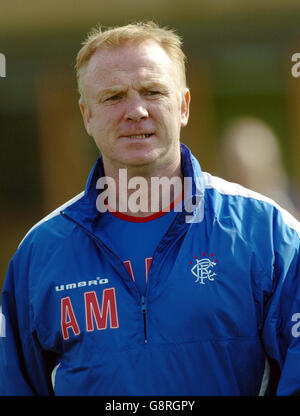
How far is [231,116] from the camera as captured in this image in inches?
231

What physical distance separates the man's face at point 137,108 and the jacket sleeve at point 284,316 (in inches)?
20.1

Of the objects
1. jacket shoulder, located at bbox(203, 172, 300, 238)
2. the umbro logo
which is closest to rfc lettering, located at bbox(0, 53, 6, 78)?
jacket shoulder, located at bbox(203, 172, 300, 238)

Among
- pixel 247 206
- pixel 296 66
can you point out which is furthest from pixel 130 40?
pixel 296 66

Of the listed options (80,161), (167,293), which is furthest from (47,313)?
(80,161)

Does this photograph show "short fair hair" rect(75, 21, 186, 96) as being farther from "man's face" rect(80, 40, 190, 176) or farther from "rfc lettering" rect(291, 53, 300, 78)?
"rfc lettering" rect(291, 53, 300, 78)

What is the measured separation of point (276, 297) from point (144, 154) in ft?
2.20

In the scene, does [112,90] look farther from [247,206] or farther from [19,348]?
[19,348]

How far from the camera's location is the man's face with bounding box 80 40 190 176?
2.45m

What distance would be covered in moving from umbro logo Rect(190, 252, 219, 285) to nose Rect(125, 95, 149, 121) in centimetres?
53

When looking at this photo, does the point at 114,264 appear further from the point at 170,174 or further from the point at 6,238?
the point at 6,238

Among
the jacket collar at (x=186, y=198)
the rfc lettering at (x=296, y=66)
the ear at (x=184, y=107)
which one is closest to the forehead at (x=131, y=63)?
the ear at (x=184, y=107)

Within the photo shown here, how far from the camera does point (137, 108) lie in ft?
8.01

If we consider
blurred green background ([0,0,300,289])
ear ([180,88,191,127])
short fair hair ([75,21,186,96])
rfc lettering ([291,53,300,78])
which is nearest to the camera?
short fair hair ([75,21,186,96])

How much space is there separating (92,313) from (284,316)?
2.11 ft
